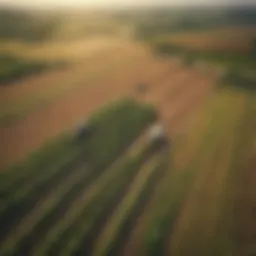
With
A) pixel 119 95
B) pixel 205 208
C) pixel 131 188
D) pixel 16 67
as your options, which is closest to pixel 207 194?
pixel 205 208

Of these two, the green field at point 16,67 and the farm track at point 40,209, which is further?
the green field at point 16,67

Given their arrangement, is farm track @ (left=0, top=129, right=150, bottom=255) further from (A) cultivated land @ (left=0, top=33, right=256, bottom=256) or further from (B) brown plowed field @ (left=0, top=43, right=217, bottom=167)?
(B) brown plowed field @ (left=0, top=43, right=217, bottom=167)

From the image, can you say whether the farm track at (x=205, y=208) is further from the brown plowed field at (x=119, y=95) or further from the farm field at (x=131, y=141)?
the brown plowed field at (x=119, y=95)

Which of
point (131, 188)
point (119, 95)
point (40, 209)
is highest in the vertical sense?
point (119, 95)

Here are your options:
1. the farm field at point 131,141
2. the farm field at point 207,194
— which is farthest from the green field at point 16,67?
the farm field at point 207,194

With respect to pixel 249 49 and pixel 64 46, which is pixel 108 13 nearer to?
pixel 64 46

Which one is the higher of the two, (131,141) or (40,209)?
(131,141)

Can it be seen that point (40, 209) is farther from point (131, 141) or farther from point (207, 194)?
point (207, 194)

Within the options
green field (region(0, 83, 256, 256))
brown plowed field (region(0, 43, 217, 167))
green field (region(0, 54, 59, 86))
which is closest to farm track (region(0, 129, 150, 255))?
green field (region(0, 83, 256, 256))
